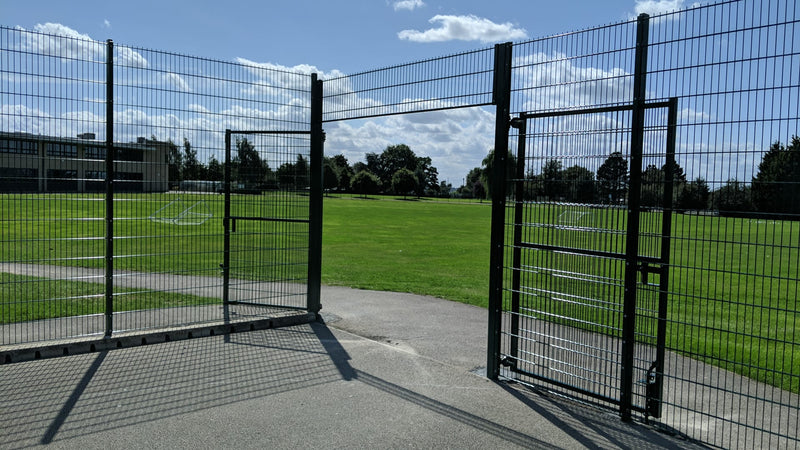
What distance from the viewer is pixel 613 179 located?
502 centimetres

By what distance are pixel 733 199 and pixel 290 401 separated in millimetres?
3904

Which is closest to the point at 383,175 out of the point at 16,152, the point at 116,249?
the point at 116,249

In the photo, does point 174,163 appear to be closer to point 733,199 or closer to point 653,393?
point 653,393

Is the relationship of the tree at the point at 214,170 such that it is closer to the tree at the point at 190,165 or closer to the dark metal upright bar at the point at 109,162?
Answer: the tree at the point at 190,165

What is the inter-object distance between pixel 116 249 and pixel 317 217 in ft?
29.8

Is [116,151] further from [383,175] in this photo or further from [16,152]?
[383,175]

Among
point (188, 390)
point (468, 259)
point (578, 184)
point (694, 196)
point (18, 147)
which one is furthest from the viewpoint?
point (468, 259)

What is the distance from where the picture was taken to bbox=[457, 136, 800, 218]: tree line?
155 inches

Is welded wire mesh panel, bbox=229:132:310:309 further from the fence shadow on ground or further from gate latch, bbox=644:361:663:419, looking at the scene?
gate latch, bbox=644:361:663:419

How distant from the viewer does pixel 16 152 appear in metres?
5.92

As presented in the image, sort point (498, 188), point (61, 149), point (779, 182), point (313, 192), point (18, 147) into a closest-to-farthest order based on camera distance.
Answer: point (779, 182)
point (498, 188)
point (18, 147)
point (61, 149)
point (313, 192)

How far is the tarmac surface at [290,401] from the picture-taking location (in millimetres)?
4223

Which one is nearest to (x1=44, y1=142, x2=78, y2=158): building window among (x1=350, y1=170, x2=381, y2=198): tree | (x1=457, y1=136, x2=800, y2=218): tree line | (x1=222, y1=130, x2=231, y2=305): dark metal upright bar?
(x1=222, y1=130, x2=231, y2=305): dark metal upright bar

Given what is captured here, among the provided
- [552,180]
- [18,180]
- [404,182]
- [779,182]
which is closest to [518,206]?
[552,180]
